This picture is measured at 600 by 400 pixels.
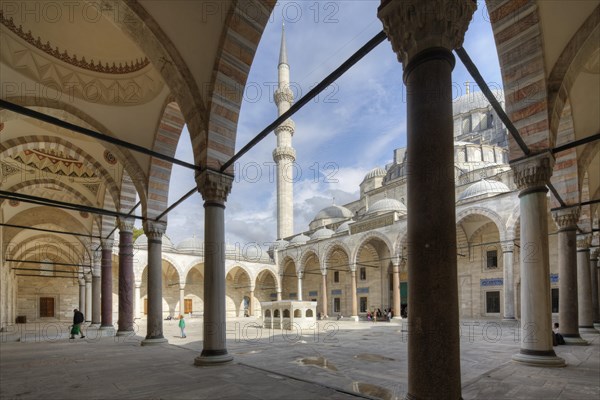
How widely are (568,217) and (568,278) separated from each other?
136 cm

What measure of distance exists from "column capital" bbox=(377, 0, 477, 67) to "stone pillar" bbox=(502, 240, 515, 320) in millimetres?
16182

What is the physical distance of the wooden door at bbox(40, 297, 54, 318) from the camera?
2356cm

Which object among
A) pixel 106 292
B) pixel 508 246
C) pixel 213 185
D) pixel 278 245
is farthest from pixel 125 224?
pixel 278 245

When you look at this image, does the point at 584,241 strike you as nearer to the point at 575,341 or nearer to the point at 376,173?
the point at 575,341

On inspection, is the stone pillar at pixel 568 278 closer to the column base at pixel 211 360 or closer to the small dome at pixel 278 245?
the column base at pixel 211 360

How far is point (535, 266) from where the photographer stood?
19.1ft

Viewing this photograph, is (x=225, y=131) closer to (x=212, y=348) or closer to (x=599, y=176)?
(x=212, y=348)

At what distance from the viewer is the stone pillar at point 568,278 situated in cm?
817

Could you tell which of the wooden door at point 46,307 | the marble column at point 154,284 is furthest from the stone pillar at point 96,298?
the wooden door at point 46,307

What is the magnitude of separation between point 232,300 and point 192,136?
2817 cm

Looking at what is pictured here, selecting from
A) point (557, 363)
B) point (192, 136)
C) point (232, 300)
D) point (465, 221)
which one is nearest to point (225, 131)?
point (192, 136)

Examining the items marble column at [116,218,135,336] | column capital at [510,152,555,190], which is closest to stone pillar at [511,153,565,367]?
column capital at [510,152,555,190]

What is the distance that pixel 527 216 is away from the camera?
6.10 metres

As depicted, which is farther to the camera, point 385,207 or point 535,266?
point 385,207
